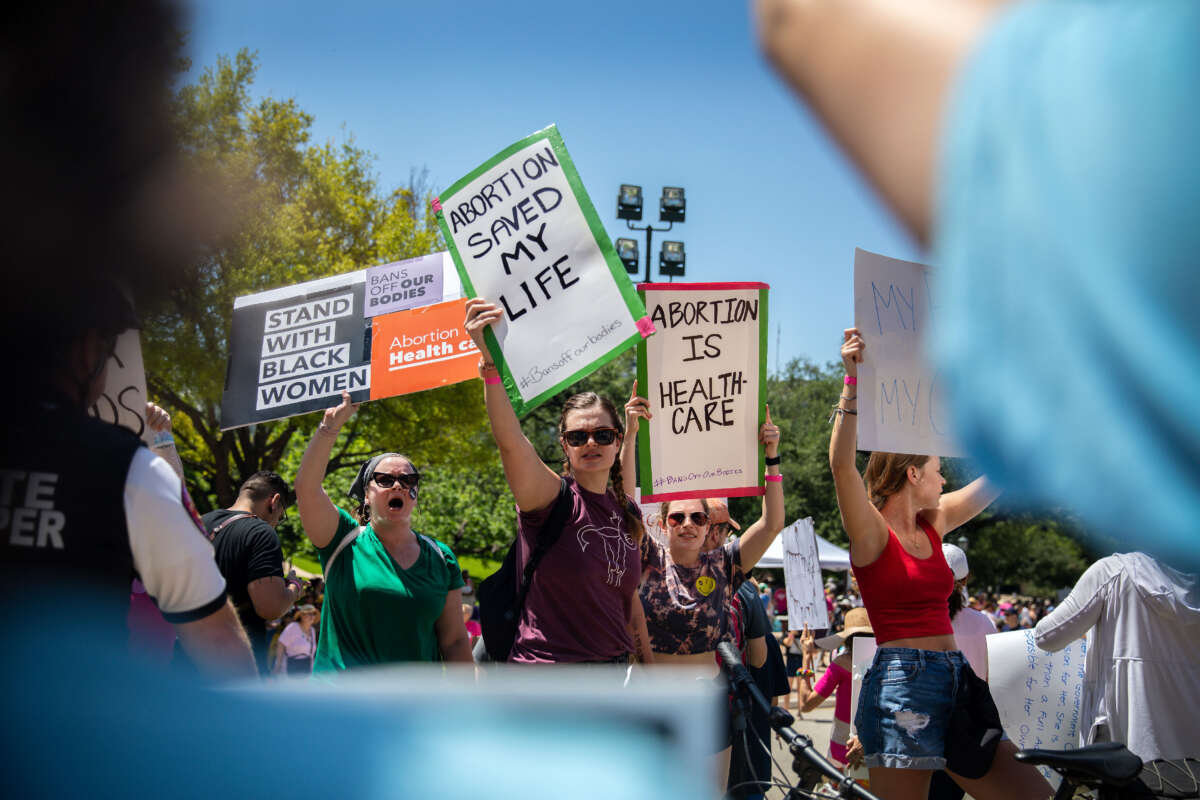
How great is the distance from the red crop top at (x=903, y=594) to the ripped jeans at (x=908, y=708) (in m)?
0.09

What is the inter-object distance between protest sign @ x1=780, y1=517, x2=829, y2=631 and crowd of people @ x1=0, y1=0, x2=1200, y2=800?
4.97m

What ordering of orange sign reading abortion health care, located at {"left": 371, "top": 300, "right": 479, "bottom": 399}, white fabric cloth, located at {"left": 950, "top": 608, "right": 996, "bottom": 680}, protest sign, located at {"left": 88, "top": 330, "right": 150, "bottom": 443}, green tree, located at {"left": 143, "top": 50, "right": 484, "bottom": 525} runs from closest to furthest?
protest sign, located at {"left": 88, "top": 330, "right": 150, "bottom": 443}
orange sign reading abortion health care, located at {"left": 371, "top": 300, "right": 479, "bottom": 399}
white fabric cloth, located at {"left": 950, "top": 608, "right": 996, "bottom": 680}
green tree, located at {"left": 143, "top": 50, "right": 484, "bottom": 525}

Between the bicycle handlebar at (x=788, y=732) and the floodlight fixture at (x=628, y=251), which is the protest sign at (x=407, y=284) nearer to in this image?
the bicycle handlebar at (x=788, y=732)

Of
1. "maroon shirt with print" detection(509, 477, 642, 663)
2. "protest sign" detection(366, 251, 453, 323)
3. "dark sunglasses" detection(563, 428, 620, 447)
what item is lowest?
"maroon shirt with print" detection(509, 477, 642, 663)

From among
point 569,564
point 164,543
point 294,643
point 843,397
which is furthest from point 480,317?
point 294,643

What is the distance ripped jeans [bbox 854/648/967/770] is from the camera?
3.91 metres

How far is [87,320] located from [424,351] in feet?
12.6

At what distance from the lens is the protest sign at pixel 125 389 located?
6.42ft

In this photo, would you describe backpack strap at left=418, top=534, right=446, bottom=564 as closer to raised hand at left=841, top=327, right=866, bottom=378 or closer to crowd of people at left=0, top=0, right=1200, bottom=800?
crowd of people at left=0, top=0, right=1200, bottom=800

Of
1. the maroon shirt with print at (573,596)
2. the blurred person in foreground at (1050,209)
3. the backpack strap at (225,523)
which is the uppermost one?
the blurred person in foreground at (1050,209)

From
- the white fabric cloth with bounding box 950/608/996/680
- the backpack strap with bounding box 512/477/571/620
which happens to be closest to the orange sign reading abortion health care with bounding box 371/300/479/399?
the backpack strap with bounding box 512/477/571/620

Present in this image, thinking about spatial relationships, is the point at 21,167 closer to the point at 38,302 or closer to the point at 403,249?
the point at 38,302

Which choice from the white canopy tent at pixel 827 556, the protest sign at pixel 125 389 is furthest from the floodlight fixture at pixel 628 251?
the protest sign at pixel 125 389

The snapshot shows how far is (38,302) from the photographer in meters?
1.40
